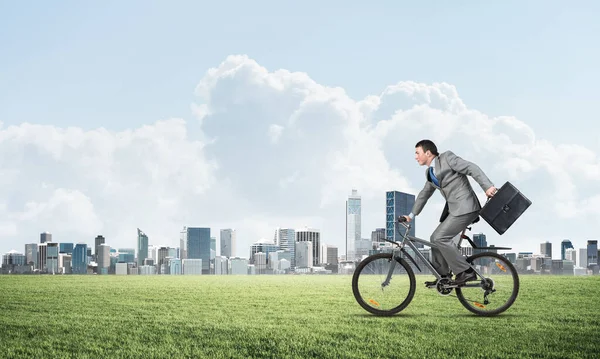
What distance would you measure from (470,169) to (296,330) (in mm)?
3835

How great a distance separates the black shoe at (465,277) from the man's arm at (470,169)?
160 cm

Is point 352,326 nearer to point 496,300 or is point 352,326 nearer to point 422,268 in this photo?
point 422,268

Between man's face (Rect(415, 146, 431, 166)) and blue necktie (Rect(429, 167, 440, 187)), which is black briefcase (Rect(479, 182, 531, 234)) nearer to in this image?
blue necktie (Rect(429, 167, 440, 187))

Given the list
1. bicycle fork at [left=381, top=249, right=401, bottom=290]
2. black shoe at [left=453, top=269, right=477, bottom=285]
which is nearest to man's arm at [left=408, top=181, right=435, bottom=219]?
bicycle fork at [left=381, top=249, right=401, bottom=290]

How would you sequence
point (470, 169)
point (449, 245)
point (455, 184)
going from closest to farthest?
point (470, 169), point (455, 184), point (449, 245)

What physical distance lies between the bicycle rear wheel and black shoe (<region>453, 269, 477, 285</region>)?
0.11m

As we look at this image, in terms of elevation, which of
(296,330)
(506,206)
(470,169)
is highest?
(470,169)

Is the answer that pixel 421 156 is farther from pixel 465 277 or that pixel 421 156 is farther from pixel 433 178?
pixel 465 277

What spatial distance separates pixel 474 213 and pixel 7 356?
7227 mm

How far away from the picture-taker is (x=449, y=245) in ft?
31.9

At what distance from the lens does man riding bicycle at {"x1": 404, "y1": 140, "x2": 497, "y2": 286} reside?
953 centimetres

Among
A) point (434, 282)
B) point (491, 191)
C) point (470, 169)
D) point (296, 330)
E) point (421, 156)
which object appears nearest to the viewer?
point (296, 330)

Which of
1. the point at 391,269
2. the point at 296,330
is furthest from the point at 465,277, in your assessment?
the point at 296,330

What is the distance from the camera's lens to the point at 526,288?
51.3 feet
